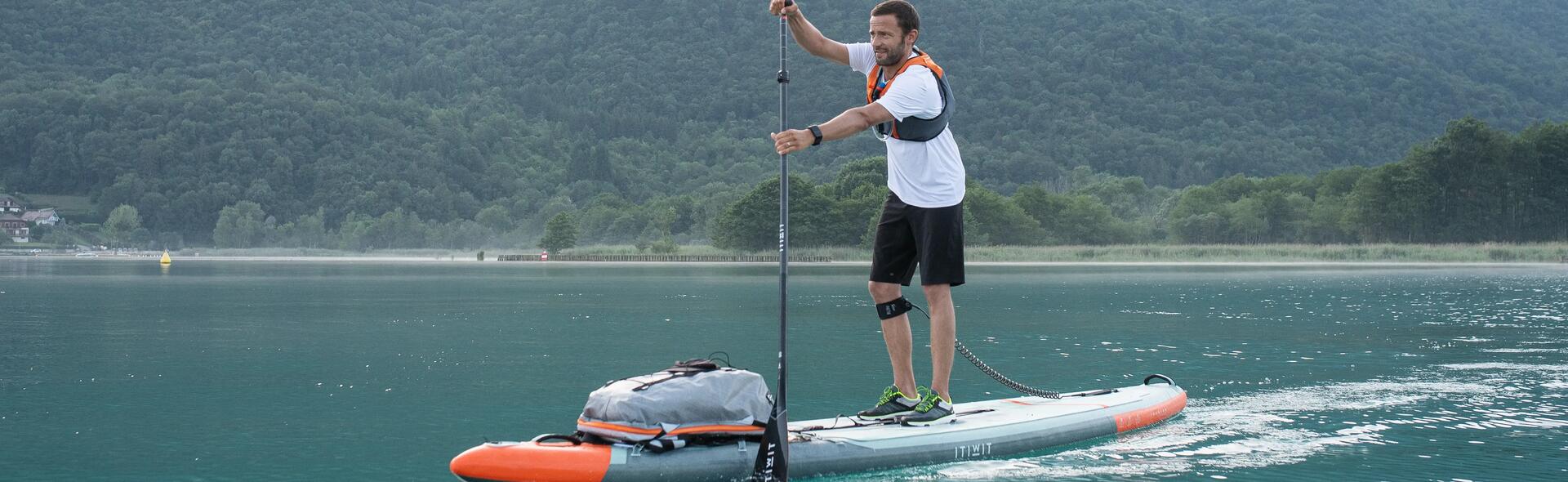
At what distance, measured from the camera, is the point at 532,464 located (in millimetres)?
6516

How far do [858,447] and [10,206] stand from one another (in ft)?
571

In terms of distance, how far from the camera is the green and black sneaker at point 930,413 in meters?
7.98

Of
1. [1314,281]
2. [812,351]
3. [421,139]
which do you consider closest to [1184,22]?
[421,139]

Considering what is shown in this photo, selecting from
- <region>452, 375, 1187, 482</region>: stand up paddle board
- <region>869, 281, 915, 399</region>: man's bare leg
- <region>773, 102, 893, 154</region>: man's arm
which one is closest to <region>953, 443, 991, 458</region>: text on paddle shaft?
<region>452, 375, 1187, 482</region>: stand up paddle board

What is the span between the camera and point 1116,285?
38969 millimetres

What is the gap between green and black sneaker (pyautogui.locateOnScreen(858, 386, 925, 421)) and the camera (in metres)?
8.10

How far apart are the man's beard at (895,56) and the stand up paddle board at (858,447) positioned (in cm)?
214

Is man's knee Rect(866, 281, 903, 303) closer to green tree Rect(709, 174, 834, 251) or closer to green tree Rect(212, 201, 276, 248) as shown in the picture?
green tree Rect(709, 174, 834, 251)

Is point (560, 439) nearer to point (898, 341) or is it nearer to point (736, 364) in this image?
point (898, 341)

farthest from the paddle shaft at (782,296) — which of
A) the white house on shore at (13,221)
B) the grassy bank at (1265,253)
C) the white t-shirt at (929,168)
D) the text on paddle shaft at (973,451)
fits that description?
the white house on shore at (13,221)

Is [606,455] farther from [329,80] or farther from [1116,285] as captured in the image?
[329,80]

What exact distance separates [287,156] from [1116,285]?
140 m

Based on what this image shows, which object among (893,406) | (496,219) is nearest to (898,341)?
(893,406)

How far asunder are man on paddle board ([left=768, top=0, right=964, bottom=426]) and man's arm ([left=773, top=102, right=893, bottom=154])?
1.8 inches
